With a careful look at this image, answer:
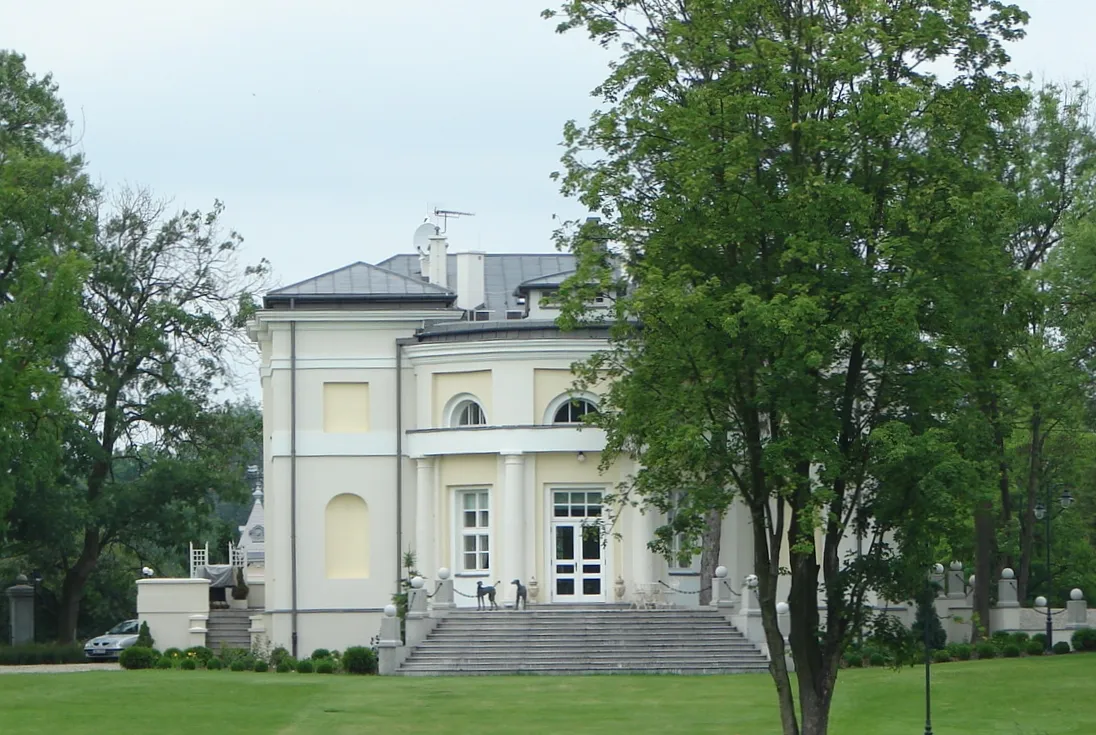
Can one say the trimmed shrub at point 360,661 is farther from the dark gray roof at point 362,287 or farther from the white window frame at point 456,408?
the dark gray roof at point 362,287

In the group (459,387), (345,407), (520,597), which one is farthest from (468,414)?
(520,597)

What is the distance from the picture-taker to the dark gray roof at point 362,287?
45.8 m

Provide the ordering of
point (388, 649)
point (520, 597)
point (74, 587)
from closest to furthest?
point (388, 649) < point (520, 597) < point (74, 587)

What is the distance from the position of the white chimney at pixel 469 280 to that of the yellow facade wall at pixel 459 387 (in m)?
4.30

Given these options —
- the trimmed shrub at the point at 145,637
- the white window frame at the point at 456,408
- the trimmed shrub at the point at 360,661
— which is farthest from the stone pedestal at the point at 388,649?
the trimmed shrub at the point at 145,637

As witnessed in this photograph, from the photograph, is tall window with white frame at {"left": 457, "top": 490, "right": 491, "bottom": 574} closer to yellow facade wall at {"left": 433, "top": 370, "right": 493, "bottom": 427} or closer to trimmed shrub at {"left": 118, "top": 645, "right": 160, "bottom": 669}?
yellow facade wall at {"left": 433, "top": 370, "right": 493, "bottom": 427}

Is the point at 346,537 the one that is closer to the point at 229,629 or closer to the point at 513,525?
the point at 229,629

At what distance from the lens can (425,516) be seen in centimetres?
4416

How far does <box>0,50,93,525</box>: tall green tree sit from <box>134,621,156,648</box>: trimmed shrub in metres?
4.48

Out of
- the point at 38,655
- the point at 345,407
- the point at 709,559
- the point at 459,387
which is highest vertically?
the point at 459,387

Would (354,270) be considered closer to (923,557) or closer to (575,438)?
(575,438)

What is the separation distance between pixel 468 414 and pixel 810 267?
24013 mm

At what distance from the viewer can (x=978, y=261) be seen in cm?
2130

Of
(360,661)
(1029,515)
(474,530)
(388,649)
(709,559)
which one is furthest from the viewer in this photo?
(1029,515)
